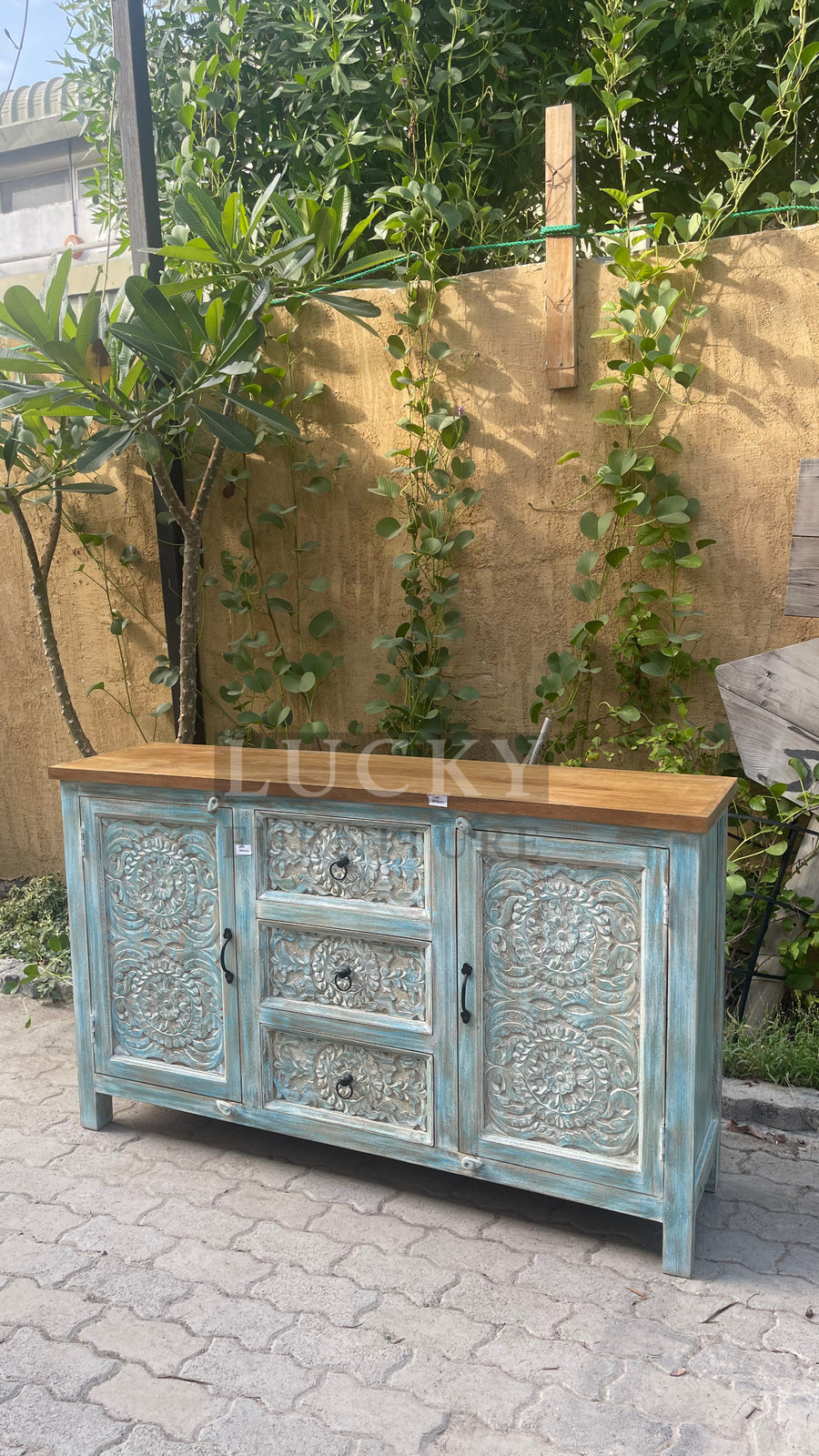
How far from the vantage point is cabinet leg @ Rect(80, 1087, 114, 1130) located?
272 centimetres

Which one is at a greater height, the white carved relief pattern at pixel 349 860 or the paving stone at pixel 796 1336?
the white carved relief pattern at pixel 349 860

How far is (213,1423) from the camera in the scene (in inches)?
66.9

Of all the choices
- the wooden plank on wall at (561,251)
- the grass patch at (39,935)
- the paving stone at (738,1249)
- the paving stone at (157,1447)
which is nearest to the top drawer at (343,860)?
the paving stone at (738,1249)

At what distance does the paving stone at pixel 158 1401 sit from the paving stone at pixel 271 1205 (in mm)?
495

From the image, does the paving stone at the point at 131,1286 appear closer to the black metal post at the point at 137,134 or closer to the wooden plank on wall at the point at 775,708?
the wooden plank on wall at the point at 775,708

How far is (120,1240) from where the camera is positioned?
2219 mm

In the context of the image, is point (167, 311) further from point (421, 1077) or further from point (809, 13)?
point (809, 13)

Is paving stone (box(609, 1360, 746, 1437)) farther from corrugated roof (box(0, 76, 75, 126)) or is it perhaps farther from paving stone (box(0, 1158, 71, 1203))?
corrugated roof (box(0, 76, 75, 126))

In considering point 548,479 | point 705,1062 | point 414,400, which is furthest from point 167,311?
point 705,1062

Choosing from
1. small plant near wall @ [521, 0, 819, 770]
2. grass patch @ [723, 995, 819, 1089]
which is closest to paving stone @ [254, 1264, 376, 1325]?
grass patch @ [723, 995, 819, 1089]

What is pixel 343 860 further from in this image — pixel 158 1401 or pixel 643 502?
pixel 643 502

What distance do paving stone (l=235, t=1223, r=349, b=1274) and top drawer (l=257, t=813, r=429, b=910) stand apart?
27.6 inches

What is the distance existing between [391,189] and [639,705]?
173cm

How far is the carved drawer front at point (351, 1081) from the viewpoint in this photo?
2.28m
